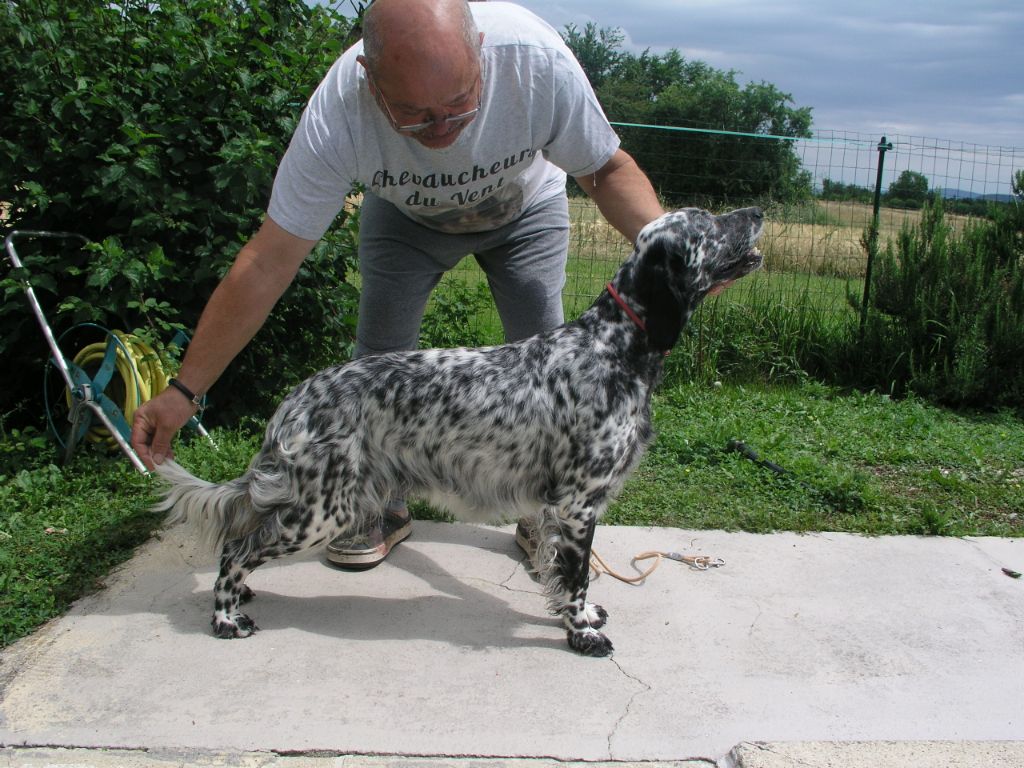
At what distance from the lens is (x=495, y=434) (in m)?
3.00

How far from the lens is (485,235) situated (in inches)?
136

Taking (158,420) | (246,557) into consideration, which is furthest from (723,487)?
(158,420)

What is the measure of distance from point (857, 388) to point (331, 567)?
4.48 metres

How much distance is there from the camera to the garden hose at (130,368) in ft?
12.9

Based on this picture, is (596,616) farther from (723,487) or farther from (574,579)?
(723,487)

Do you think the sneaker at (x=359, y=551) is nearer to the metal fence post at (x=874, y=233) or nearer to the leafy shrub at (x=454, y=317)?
the leafy shrub at (x=454, y=317)

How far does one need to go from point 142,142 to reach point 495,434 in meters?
2.60

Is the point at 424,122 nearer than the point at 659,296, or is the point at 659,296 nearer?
the point at 424,122

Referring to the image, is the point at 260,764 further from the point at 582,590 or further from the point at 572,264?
the point at 572,264

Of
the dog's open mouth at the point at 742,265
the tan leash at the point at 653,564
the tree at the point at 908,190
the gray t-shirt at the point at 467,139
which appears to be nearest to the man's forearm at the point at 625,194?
the gray t-shirt at the point at 467,139

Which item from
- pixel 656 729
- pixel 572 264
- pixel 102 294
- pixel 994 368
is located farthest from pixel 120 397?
pixel 994 368

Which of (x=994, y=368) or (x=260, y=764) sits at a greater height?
(x=994, y=368)

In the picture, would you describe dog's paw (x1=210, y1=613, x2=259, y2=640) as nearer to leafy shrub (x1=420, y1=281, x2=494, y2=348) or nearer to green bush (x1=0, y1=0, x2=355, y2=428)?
green bush (x1=0, y1=0, x2=355, y2=428)

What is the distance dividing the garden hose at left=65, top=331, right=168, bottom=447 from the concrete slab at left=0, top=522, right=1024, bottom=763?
2.40ft
